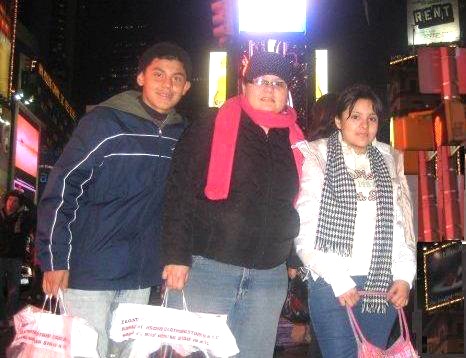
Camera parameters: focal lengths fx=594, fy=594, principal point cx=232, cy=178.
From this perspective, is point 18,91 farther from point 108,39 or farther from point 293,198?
point 293,198

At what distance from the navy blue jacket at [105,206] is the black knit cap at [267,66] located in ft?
2.13

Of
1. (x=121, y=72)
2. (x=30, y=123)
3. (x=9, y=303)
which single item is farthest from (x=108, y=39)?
(x=9, y=303)

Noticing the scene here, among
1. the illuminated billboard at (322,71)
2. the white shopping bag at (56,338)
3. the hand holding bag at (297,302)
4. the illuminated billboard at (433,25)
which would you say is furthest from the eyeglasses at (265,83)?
the illuminated billboard at (322,71)

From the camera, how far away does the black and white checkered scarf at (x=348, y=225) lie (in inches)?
121

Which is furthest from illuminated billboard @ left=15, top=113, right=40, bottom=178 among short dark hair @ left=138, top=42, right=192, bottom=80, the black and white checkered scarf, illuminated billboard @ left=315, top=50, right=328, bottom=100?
the black and white checkered scarf

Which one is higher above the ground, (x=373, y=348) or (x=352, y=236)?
(x=352, y=236)

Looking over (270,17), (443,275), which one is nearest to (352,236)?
(443,275)

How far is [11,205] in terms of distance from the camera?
27.2ft

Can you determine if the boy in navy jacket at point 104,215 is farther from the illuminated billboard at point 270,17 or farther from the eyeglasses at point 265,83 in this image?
Answer: the illuminated billboard at point 270,17

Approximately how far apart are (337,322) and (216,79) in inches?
686

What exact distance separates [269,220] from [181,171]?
50 centimetres

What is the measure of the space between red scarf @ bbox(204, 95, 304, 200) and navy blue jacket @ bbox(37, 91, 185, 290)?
0.42 meters

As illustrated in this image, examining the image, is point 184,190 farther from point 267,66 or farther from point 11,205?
point 11,205

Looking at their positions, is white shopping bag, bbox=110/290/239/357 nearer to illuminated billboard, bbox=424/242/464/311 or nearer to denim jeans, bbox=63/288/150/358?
denim jeans, bbox=63/288/150/358
